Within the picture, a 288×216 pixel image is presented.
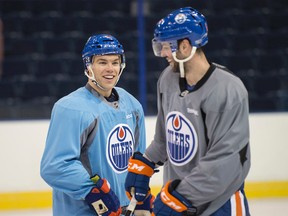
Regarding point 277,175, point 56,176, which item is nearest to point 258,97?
point 277,175

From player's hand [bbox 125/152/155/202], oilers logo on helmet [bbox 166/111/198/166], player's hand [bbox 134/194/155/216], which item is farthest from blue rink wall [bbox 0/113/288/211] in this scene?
oilers logo on helmet [bbox 166/111/198/166]

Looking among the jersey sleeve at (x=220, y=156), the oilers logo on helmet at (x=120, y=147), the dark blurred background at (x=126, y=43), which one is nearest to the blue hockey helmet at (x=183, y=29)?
the jersey sleeve at (x=220, y=156)

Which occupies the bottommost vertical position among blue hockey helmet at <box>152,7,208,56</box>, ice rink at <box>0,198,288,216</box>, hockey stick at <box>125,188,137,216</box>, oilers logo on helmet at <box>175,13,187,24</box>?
ice rink at <box>0,198,288,216</box>

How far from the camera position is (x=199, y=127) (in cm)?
210

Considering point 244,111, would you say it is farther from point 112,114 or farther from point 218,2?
point 218,2

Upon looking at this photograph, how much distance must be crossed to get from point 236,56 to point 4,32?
1.98 metres

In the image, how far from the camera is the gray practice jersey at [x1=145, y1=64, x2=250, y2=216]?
204 cm

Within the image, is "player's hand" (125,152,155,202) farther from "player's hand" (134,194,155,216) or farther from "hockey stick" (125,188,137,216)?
"player's hand" (134,194,155,216)

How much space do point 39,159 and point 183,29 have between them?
254cm

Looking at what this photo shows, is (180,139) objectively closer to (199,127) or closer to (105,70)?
(199,127)

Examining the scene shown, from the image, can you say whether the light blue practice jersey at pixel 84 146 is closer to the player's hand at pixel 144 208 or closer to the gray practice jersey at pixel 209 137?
the player's hand at pixel 144 208

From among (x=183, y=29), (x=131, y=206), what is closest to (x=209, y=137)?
(x=183, y=29)

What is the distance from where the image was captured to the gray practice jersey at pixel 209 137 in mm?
2035

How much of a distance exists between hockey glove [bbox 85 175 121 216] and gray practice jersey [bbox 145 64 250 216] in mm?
302
